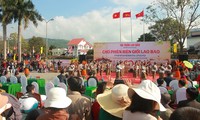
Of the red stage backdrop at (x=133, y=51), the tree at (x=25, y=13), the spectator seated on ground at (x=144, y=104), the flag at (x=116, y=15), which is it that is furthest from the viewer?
the flag at (x=116, y=15)

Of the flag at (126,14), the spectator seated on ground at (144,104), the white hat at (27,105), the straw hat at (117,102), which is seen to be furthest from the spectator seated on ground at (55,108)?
the flag at (126,14)

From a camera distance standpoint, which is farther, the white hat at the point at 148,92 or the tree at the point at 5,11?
the tree at the point at 5,11

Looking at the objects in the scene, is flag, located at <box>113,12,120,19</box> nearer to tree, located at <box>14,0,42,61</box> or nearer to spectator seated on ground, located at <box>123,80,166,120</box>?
tree, located at <box>14,0,42,61</box>

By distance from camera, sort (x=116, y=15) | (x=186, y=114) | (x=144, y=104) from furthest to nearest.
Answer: (x=116, y=15)
(x=144, y=104)
(x=186, y=114)

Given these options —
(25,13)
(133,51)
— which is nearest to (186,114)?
(133,51)

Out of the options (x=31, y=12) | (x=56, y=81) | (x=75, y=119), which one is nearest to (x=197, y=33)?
(x=31, y=12)

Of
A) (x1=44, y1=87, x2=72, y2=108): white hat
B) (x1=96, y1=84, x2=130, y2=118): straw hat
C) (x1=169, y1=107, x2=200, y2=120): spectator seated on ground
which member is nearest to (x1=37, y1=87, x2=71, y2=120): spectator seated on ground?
(x1=44, y1=87, x2=72, y2=108): white hat

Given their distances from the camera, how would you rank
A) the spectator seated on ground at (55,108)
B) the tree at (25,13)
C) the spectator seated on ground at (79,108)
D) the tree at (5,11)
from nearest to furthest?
the spectator seated on ground at (55,108) < the spectator seated on ground at (79,108) < the tree at (5,11) < the tree at (25,13)

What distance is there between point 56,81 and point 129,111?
30.7ft

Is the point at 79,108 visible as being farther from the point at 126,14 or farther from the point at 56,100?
the point at 126,14

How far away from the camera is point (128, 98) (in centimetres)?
300

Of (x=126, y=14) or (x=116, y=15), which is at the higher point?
(x=126, y=14)

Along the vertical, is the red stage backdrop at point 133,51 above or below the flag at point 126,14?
below

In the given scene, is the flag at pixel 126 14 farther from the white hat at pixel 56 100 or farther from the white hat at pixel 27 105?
the white hat at pixel 56 100
